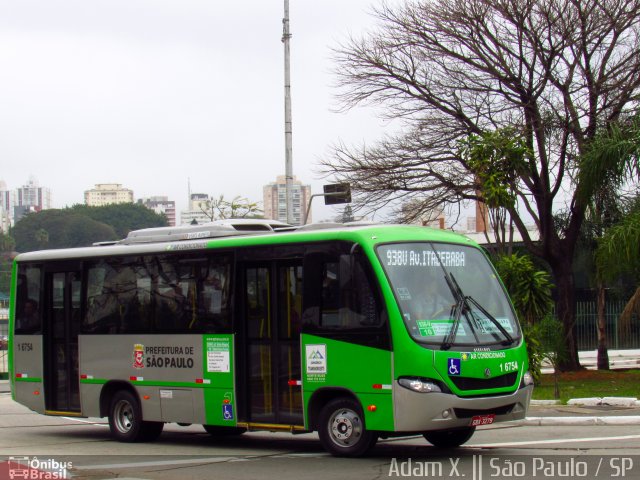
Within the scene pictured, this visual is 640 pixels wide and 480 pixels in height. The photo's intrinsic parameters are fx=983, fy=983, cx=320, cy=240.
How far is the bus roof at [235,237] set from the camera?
12461 millimetres

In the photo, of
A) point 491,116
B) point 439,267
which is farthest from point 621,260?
point 439,267

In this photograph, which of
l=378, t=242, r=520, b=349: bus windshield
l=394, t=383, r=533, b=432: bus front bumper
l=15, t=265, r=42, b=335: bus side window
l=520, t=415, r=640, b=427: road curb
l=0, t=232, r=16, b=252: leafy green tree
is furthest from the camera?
l=0, t=232, r=16, b=252: leafy green tree

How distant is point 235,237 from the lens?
1408 centimetres

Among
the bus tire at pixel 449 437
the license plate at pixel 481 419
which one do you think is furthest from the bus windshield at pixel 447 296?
the bus tire at pixel 449 437

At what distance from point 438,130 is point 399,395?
16758 millimetres

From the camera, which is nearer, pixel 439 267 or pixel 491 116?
pixel 439 267

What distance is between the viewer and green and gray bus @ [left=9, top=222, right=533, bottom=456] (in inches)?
464

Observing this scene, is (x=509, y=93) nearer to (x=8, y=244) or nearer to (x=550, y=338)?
(x=550, y=338)

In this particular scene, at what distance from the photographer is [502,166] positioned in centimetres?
2373

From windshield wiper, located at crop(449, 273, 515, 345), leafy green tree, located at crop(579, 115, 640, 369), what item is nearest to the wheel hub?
windshield wiper, located at crop(449, 273, 515, 345)

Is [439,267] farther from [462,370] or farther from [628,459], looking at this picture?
[628,459]

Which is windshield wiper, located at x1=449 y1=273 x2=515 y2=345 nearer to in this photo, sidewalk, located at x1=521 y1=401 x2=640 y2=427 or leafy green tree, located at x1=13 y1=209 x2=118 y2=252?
sidewalk, located at x1=521 y1=401 x2=640 y2=427

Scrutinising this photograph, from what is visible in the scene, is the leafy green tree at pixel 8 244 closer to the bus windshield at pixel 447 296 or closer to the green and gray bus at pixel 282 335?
the green and gray bus at pixel 282 335
